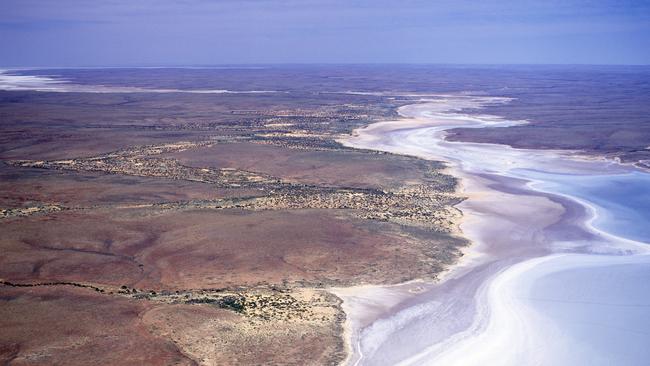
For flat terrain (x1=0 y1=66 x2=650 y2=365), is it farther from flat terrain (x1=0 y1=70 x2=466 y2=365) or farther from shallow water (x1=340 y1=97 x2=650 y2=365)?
shallow water (x1=340 y1=97 x2=650 y2=365)

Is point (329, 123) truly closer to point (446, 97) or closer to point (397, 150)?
point (397, 150)

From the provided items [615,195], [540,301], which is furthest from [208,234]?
[615,195]

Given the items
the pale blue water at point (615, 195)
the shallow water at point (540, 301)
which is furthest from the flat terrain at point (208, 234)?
the pale blue water at point (615, 195)

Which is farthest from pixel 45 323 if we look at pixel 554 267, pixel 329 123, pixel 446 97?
pixel 446 97

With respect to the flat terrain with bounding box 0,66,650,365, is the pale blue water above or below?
below

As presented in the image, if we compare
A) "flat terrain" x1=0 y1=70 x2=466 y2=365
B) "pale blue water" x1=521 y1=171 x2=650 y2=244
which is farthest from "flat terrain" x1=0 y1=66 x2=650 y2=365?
"pale blue water" x1=521 y1=171 x2=650 y2=244

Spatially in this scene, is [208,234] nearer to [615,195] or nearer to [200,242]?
[200,242]

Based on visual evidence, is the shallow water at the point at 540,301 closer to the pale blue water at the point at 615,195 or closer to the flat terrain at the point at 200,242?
the pale blue water at the point at 615,195

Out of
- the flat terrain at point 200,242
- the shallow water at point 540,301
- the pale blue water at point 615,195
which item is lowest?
the shallow water at point 540,301
